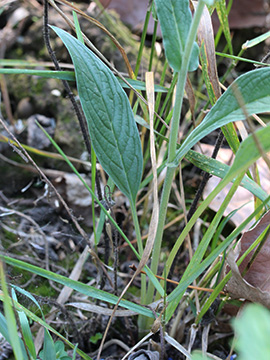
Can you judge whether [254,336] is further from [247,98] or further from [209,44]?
[209,44]

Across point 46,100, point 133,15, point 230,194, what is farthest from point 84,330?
point 133,15

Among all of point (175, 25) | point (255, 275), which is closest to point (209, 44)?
point (175, 25)

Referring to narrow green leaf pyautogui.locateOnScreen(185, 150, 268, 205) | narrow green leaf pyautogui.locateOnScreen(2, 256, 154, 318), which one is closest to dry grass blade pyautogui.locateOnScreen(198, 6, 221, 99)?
narrow green leaf pyautogui.locateOnScreen(185, 150, 268, 205)

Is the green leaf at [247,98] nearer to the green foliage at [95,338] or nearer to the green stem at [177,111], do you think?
the green stem at [177,111]

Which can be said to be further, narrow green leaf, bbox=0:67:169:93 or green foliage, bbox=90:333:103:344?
green foliage, bbox=90:333:103:344

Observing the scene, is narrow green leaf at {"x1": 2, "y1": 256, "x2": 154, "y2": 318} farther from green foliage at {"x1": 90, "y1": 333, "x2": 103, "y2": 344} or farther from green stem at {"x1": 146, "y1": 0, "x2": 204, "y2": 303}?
green foliage at {"x1": 90, "y1": 333, "x2": 103, "y2": 344}

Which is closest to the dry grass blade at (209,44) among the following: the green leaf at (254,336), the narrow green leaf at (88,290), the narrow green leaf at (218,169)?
the narrow green leaf at (218,169)
